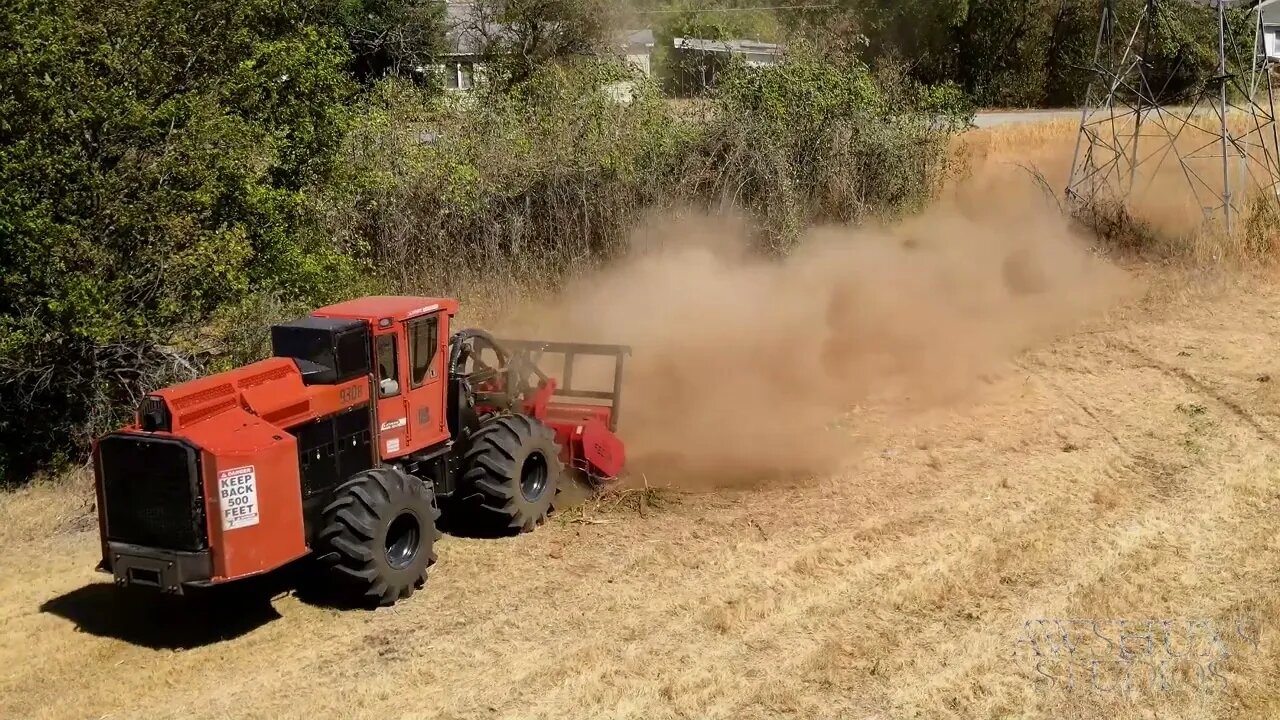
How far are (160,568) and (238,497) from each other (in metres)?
0.76

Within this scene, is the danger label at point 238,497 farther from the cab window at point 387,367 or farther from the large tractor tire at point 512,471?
the large tractor tire at point 512,471

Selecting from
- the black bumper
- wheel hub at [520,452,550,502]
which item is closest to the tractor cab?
wheel hub at [520,452,550,502]

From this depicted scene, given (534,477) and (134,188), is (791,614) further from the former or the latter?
(134,188)

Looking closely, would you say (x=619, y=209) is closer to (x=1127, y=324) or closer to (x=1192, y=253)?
(x=1127, y=324)

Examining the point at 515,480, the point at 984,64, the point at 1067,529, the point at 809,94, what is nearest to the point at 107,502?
the point at 515,480

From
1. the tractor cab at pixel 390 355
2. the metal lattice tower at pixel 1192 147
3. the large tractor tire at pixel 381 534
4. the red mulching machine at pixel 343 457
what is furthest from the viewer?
the metal lattice tower at pixel 1192 147

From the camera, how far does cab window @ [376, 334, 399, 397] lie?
9625 millimetres

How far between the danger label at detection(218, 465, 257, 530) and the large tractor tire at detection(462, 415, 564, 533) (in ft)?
8.33

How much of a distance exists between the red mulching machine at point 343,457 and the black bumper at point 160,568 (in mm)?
12

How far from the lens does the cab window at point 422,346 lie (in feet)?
32.6

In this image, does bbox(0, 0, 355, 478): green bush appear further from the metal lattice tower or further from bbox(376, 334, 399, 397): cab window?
the metal lattice tower

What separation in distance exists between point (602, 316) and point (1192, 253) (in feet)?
37.5

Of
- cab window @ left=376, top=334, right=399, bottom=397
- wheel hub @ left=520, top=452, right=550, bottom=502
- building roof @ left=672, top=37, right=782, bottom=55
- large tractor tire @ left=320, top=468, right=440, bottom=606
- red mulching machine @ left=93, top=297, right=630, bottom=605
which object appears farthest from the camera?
building roof @ left=672, top=37, right=782, bottom=55

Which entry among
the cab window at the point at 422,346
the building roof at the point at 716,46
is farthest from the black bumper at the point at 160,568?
the building roof at the point at 716,46
